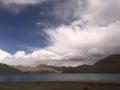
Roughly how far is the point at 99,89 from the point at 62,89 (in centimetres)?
688

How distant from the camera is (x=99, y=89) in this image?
129 ft

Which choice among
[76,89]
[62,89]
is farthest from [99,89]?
[62,89]

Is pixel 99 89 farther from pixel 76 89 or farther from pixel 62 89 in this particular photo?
pixel 62 89

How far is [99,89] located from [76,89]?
4.28 metres

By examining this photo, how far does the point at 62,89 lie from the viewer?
1558 inches

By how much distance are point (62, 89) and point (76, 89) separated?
2.61 m

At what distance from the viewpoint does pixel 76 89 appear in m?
39.3
